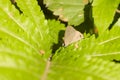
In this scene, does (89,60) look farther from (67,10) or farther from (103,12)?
(67,10)

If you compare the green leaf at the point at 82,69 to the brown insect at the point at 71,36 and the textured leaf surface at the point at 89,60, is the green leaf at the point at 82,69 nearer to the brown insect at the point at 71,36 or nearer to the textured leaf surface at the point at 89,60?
the textured leaf surface at the point at 89,60

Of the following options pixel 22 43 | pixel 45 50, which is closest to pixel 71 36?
pixel 45 50

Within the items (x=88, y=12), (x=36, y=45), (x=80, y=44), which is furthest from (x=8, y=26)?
(x=88, y=12)

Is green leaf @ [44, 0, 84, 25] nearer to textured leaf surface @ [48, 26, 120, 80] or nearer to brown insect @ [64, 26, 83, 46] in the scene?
brown insect @ [64, 26, 83, 46]

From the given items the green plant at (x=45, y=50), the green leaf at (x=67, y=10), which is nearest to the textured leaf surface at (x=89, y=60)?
the green plant at (x=45, y=50)

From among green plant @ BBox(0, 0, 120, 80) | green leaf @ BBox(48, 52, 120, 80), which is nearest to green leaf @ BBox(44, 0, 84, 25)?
green plant @ BBox(0, 0, 120, 80)

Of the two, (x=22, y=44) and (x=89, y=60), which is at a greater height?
(x=22, y=44)
